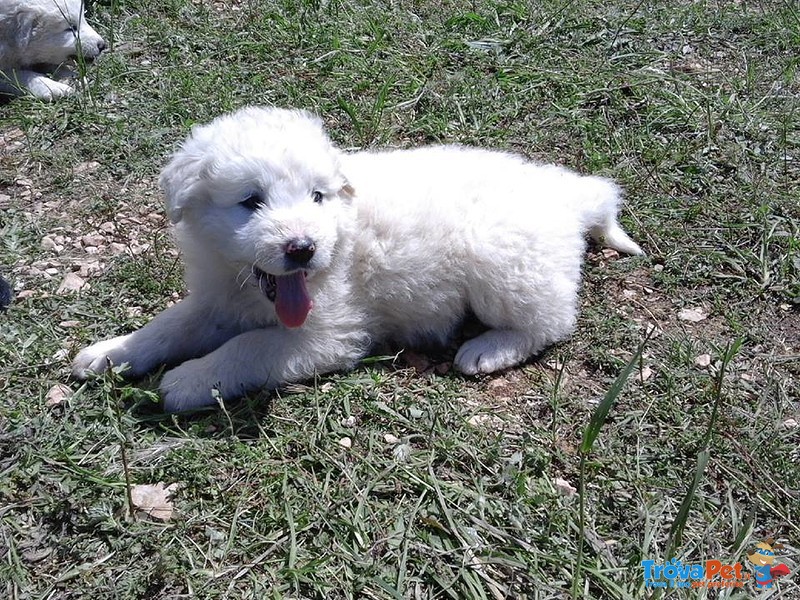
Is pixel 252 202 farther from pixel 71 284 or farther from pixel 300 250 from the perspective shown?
pixel 71 284

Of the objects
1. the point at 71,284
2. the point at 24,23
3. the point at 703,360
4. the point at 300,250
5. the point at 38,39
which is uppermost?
the point at 24,23

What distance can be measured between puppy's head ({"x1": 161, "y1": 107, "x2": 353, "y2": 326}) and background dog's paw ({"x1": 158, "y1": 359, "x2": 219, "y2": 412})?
405 mm

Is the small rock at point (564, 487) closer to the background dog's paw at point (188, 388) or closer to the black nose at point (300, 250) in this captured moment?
the black nose at point (300, 250)

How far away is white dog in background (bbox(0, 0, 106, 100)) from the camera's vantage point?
5551 millimetres

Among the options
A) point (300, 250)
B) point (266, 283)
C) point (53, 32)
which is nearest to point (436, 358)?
point (266, 283)

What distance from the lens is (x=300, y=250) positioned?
3008 millimetres

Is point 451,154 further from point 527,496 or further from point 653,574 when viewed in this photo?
point 653,574

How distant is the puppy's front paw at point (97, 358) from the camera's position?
339 cm

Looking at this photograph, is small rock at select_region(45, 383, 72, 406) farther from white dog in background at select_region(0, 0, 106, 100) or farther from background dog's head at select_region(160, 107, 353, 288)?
white dog in background at select_region(0, 0, 106, 100)

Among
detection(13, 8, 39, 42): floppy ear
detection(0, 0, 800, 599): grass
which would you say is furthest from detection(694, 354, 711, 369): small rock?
detection(13, 8, 39, 42): floppy ear

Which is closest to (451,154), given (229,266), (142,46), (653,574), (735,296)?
(229,266)

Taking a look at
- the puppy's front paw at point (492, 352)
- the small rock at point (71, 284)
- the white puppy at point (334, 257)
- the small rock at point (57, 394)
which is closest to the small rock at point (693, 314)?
the white puppy at point (334, 257)

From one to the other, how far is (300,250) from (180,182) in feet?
1.97

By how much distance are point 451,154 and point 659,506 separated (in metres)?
1.91
